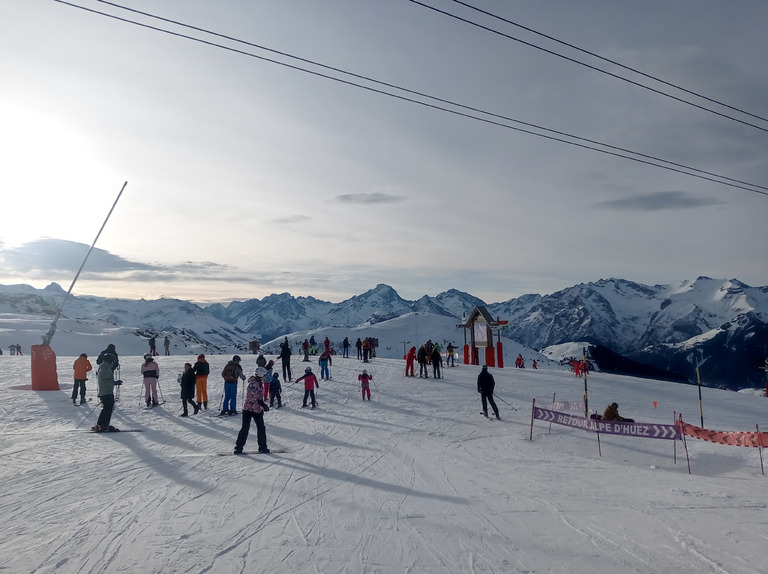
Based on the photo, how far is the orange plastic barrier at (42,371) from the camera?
883 inches

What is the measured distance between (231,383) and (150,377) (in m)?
3.64

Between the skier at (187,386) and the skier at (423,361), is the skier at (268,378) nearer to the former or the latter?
the skier at (187,386)

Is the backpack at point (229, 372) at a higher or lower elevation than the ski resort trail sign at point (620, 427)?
higher

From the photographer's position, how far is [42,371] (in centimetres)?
2244

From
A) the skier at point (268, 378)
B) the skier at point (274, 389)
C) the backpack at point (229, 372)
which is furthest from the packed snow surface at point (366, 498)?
the skier at point (268, 378)

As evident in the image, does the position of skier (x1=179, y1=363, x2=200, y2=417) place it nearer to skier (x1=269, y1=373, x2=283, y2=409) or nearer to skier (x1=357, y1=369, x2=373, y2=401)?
skier (x1=269, y1=373, x2=283, y2=409)

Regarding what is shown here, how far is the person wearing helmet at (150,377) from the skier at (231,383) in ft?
9.30

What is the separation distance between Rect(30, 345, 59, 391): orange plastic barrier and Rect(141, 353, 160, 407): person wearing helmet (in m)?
5.78

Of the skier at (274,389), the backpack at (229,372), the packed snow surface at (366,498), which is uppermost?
the backpack at (229,372)

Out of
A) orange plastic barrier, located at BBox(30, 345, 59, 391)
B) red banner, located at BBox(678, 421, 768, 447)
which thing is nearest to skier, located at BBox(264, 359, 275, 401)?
orange plastic barrier, located at BBox(30, 345, 59, 391)

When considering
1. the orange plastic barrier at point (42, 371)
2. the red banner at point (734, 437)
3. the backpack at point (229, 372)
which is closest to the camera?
the red banner at point (734, 437)

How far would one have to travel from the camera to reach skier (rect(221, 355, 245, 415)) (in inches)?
682

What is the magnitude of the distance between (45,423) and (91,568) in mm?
12506

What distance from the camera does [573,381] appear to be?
3030 cm
